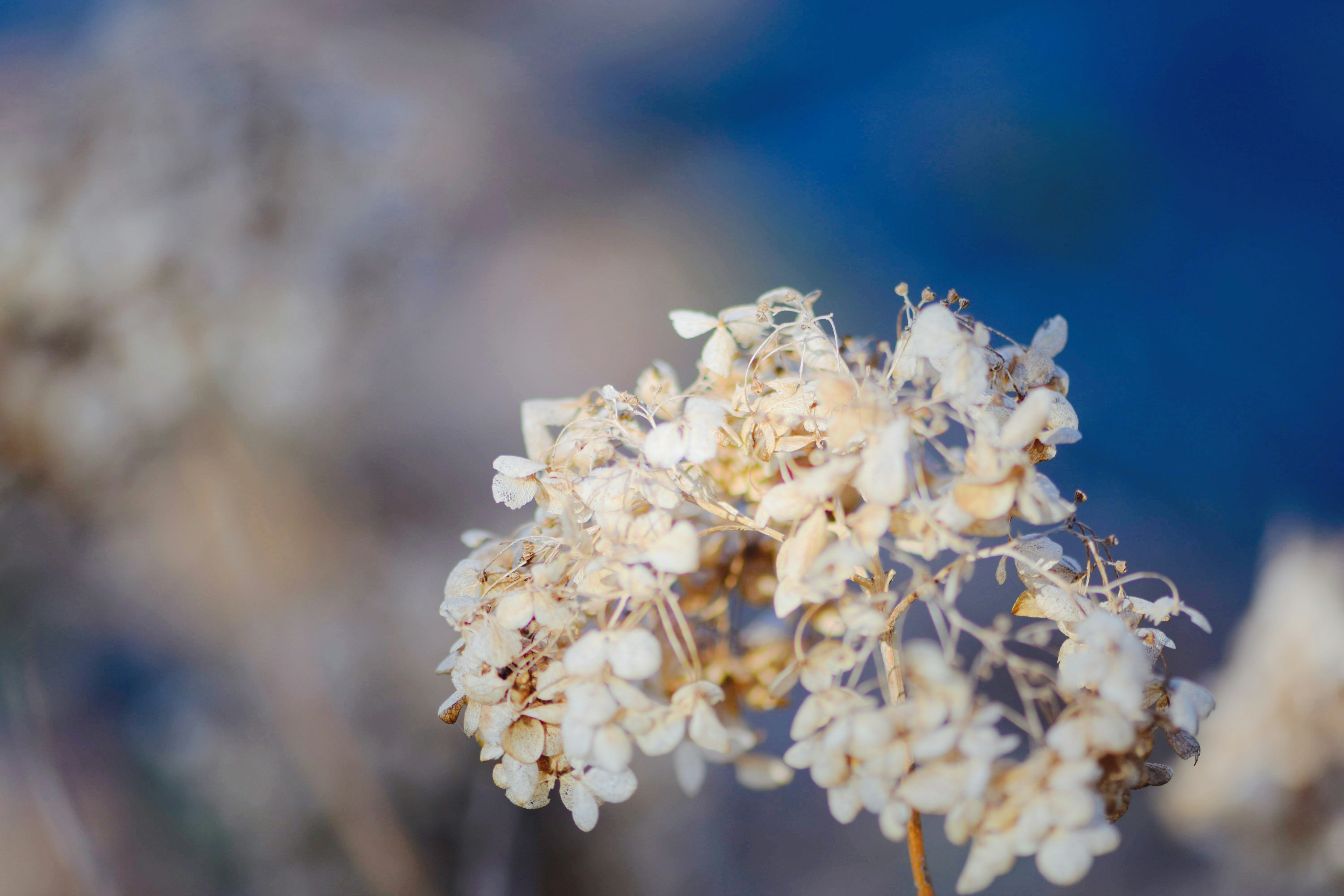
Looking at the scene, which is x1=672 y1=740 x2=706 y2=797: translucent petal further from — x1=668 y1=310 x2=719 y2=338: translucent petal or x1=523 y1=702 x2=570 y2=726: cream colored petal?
x1=668 y1=310 x2=719 y2=338: translucent petal

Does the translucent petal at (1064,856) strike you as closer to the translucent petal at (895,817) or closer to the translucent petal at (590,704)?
the translucent petal at (895,817)

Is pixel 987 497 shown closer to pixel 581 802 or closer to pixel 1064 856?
pixel 1064 856

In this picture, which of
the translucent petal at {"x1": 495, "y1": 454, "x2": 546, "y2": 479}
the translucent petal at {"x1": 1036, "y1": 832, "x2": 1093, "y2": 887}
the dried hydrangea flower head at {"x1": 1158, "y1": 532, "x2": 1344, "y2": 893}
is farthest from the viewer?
the dried hydrangea flower head at {"x1": 1158, "y1": 532, "x2": 1344, "y2": 893}

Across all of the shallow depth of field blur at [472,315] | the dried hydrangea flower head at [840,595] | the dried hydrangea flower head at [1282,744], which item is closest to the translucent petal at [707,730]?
the dried hydrangea flower head at [840,595]

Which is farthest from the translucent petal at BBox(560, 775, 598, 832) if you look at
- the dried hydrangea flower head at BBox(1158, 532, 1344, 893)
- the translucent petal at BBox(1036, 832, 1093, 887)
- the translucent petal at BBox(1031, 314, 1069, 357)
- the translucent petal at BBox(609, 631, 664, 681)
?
the dried hydrangea flower head at BBox(1158, 532, 1344, 893)

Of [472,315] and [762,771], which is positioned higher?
[472,315]

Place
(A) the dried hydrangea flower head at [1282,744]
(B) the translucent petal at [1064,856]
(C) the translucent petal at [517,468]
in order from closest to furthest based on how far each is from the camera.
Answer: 1. (B) the translucent petal at [1064,856]
2. (C) the translucent petal at [517,468]
3. (A) the dried hydrangea flower head at [1282,744]

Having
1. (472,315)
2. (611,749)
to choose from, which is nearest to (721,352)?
(611,749)
